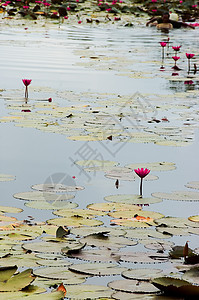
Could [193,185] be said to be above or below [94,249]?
above

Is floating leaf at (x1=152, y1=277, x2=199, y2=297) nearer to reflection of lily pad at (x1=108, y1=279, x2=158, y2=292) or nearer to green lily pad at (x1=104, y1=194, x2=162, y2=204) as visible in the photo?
reflection of lily pad at (x1=108, y1=279, x2=158, y2=292)

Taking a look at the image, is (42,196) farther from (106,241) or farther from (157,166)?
(157,166)

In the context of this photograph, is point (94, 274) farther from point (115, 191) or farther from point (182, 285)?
point (115, 191)

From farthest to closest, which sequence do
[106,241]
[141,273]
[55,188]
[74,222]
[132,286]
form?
[55,188] < [74,222] < [106,241] < [141,273] < [132,286]

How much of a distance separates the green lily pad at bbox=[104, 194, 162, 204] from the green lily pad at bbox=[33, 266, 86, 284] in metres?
0.85

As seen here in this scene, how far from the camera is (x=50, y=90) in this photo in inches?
227

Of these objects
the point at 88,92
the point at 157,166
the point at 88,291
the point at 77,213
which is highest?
the point at 88,92

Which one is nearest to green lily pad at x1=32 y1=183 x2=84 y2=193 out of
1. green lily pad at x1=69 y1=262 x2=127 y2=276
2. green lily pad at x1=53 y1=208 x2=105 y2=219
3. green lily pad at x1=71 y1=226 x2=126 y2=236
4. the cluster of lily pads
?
the cluster of lily pads

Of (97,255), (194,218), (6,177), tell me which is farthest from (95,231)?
(6,177)

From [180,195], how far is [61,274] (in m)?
1.09

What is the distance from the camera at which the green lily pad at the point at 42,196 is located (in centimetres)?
279

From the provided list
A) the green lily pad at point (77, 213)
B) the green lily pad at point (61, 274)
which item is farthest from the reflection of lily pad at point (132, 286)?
the green lily pad at point (77, 213)

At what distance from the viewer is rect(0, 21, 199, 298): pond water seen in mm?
3061

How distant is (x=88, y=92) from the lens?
574 centimetres
